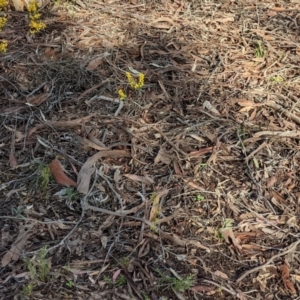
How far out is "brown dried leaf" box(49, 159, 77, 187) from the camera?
263cm

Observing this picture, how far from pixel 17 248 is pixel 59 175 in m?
0.43

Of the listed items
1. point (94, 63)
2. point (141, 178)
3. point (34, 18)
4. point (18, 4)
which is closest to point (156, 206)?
point (141, 178)

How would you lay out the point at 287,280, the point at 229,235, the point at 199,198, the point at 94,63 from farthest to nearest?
the point at 94,63 < the point at 199,198 < the point at 229,235 < the point at 287,280

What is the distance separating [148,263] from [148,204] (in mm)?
316

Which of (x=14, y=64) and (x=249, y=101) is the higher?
(x=14, y=64)

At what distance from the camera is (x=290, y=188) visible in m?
2.73

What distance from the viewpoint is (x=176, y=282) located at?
7.47 feet

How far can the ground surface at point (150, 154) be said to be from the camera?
236 cm

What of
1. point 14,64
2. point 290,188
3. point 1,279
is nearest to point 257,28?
point 290,188

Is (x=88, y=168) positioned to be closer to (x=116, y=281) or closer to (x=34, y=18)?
(x=116, y=281)

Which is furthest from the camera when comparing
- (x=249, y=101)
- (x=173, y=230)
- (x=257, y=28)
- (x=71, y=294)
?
(x=257, y=28)

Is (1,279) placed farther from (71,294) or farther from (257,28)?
(257,28)

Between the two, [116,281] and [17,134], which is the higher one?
[17,134]

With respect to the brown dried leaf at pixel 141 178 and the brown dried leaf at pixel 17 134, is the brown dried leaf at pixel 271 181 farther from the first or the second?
the brown dried leaf at pixel 17 134
